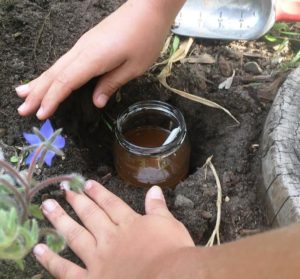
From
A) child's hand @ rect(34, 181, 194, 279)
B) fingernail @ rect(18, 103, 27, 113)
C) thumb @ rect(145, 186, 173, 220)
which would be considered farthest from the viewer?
fingernail @ rect(18, 103, 27, 113)

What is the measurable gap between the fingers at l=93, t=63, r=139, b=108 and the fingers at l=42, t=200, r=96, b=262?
0.84 feet

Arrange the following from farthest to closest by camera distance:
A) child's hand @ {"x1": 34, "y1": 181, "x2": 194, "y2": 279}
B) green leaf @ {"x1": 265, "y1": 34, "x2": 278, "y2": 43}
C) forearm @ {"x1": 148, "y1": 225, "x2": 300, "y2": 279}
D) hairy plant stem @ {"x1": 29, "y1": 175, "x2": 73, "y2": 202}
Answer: green leaf @ {"x1": 265, "y1": 34, "x2": 278, "y2": 43}
child's hand @ {"x1": 34, "y1": 181, "x2": 194, "y2": 279}
hairy plant stem @ {"x1": 29, "y1": 175, "x2": 73, "y2": 202}
forearm @ {"x1": 148, "y1": 225, "x2": 300, "y2": 279}

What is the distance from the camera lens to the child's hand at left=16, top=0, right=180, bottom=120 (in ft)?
4.51

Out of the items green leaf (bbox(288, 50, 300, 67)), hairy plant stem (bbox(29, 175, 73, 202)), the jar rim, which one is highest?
hairy plant stem (bbox(29, 175, 73, 202))

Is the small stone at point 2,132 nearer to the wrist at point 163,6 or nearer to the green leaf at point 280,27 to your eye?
the wrist at point 163,6

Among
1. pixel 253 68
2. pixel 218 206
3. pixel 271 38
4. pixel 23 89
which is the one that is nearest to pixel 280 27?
pixel 271 38

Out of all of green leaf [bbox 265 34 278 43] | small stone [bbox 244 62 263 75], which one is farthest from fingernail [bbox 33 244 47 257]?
green leaf [bbox 265 34 278 43]

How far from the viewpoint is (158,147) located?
1.45m

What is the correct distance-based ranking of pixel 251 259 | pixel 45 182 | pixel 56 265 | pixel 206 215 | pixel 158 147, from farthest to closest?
1. pixel 158 147
2. pixel 206 215
3. pixel 56 265
4. pixel 45 182
5. pixel 251 259

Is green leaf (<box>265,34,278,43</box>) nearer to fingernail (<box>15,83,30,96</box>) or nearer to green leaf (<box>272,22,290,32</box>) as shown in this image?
green leaf (<box>272,22,290,32</box>)

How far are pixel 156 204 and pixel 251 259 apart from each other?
1.28 feet

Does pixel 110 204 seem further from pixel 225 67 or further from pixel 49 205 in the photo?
pixel 225 67

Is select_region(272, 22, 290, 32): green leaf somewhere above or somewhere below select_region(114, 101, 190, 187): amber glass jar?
above

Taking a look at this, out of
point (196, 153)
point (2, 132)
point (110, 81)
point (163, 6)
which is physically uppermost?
point (163, 6)
